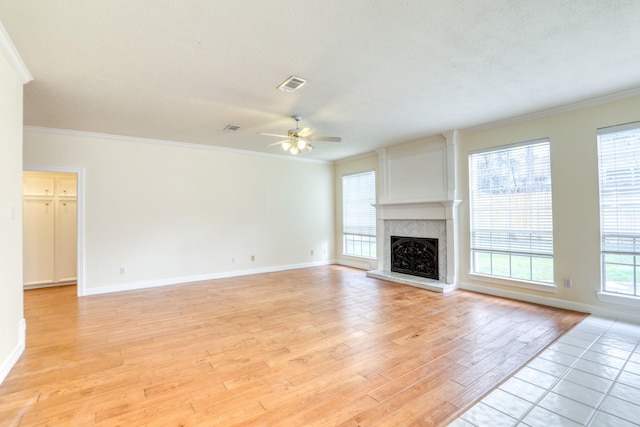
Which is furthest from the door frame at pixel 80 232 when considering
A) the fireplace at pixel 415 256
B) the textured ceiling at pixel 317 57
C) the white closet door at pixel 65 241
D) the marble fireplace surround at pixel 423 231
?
the fireplace at pixel 415 256

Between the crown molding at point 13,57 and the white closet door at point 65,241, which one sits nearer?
the crown molding at point 13,57

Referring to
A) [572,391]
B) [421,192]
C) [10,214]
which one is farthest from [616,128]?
[10,214]

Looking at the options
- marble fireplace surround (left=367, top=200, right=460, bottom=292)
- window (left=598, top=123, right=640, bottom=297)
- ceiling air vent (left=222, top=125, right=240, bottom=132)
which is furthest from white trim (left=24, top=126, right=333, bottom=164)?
window (left=598, top=123, right=640, bottom=297)

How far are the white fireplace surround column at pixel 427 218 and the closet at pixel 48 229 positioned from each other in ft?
20.3

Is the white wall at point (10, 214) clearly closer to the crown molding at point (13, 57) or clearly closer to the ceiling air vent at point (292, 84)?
the crown molding at point (13, 57)

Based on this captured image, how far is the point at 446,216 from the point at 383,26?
3.84 metres

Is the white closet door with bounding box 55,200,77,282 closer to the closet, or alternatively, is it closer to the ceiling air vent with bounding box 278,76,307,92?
the closet

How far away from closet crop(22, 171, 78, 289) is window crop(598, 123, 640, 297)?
865cm

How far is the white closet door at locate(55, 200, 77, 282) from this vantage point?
566 cm

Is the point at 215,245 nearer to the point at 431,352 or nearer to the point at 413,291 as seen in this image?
the point at 413,291

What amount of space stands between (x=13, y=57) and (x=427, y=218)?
579 cm

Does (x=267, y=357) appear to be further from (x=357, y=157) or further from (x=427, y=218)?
(x=357, y=157)

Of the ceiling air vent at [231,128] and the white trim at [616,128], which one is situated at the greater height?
the ceiling air vent at [231,128]

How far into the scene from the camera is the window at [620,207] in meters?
3.55
